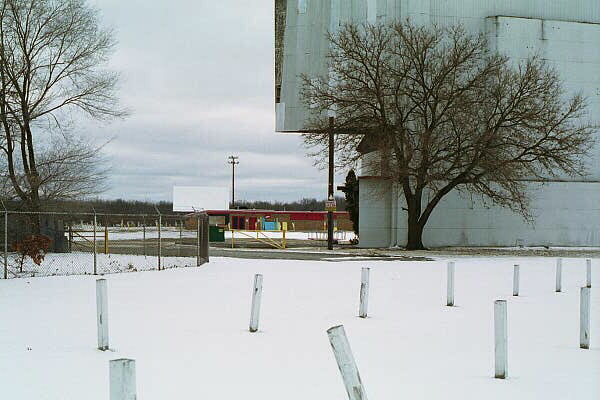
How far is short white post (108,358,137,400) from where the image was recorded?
4586mm

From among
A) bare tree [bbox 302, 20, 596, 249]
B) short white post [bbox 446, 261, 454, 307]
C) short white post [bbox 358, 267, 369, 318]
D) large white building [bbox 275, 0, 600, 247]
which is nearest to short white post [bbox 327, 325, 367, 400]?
short white post [bbox 358, 267, 369, 318]

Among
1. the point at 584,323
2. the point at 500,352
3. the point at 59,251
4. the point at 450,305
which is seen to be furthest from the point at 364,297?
the point at 59,251

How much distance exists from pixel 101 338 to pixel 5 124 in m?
20.3

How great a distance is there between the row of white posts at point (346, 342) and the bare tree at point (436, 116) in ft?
55.8

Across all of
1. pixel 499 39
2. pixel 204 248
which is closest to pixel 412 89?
pixel 499 39

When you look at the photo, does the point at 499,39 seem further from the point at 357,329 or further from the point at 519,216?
the point at 357,329

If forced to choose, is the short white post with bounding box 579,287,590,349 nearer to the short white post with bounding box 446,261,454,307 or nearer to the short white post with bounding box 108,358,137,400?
the short white post with bounding box 446,261,454,307

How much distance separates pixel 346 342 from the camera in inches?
210

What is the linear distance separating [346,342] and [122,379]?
156 centimetres

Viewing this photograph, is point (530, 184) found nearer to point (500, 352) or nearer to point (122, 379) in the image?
point (500, 352)

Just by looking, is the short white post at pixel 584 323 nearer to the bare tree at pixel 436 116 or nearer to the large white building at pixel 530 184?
the bare tree at pixel 436 116

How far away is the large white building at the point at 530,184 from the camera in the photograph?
4084 centimetres

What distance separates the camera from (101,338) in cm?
995

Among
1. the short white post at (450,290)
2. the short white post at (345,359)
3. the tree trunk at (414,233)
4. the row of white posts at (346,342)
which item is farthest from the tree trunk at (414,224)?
the short white post at (345,359)
